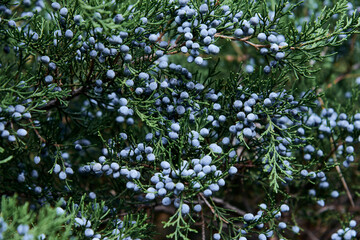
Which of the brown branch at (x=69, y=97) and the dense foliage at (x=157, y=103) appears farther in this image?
the brown branch at (x=69, y=97)

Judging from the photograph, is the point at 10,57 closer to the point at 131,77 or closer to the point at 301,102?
the point at 131,77

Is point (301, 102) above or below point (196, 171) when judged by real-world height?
above

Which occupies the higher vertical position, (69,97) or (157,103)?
(157,103)

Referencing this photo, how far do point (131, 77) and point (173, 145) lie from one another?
210 mm

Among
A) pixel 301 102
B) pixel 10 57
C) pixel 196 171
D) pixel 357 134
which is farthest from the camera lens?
pixel 10 57

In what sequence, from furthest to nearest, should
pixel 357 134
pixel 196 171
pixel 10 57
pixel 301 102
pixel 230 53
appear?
pixel 230 53 < pixel 10 57 < pixel 357 134 < pixel 301 102 < pixel 196 171

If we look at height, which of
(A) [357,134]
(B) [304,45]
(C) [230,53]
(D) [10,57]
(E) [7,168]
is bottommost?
(E) [7,168]

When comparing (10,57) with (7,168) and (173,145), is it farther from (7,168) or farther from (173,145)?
(173,145)

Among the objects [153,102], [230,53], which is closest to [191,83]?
[153,102]

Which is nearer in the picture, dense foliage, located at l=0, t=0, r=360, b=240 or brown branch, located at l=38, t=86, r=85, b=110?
dense foliage, located at l=0, t=0, r=360, b=240

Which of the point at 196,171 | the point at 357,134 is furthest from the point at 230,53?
the point at 196,171

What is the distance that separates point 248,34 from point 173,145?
0.36m

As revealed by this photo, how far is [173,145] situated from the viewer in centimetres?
94

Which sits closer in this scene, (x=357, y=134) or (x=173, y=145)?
(x=173, y=145)
